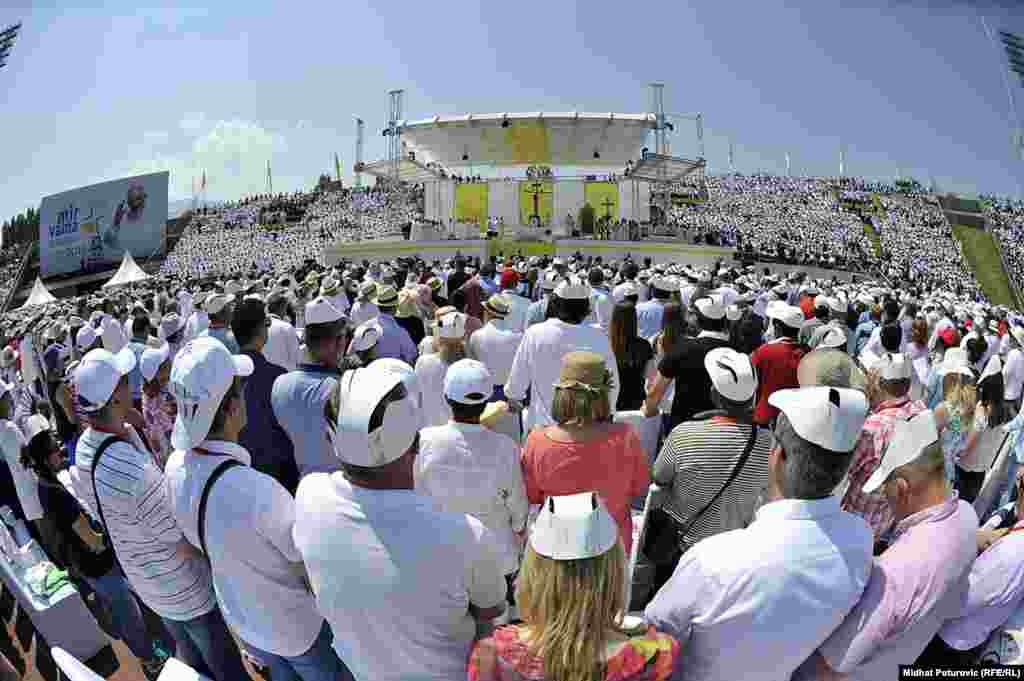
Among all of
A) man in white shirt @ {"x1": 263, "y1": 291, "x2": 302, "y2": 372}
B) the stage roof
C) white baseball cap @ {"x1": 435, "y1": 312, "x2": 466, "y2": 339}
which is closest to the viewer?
white baseball cap @ {"x1": 435, "y1": 312, "x2": 466, "y2": 339}

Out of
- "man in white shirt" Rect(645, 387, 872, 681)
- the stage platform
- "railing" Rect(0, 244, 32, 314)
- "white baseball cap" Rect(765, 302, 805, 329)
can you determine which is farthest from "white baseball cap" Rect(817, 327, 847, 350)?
"railing" Rect(0, 244, 32, 314)

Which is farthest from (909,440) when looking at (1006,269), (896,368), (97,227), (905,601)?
(97,227)

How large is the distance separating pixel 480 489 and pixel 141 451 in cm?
138

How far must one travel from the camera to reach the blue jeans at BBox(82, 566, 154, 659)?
348 cm

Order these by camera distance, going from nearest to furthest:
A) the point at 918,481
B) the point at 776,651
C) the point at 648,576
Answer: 1. the point at 776,651
2. the point at 918,481
3. the point at 648,576

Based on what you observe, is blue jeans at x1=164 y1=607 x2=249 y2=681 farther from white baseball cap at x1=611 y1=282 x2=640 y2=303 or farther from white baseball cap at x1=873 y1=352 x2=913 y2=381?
white baseball cap at x1=611 y1=282 x2=640 y2=303

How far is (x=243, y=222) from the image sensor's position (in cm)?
5075

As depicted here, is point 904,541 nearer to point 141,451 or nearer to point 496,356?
point 141,451

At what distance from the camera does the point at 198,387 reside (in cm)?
238

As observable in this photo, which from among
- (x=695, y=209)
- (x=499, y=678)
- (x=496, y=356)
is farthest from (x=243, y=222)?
(x=499, y=678)

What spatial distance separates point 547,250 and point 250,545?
2783cm

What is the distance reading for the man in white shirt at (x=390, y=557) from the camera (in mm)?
1867

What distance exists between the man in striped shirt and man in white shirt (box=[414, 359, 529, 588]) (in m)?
0.99

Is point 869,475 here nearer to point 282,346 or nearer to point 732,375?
point 732,375
